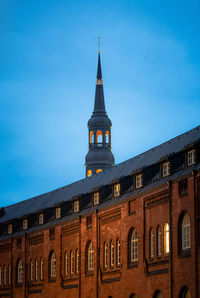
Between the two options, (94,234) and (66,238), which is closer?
(94,234)

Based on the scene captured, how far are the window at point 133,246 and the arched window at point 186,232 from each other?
732 centimetres

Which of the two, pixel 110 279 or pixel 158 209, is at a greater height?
pixel 158 209

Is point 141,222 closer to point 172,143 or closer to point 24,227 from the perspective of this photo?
point 172,143

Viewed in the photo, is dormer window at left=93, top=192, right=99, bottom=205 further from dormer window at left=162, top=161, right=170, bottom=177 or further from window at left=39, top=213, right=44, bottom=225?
dormer window at left=162, top=161, right=170, bottom=177

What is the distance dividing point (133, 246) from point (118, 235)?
2.50m

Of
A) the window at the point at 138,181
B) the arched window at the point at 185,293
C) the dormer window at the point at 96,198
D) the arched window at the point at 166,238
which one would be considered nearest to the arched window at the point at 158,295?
the arched window at the point at 166,238

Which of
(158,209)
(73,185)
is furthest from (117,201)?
(73,185)

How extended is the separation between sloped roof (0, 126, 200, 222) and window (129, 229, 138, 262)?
4641mm

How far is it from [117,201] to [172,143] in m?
5.96

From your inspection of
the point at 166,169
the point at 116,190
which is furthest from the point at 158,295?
the point at 116,190

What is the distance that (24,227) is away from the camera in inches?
2933

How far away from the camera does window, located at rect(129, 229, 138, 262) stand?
5272 centimetres

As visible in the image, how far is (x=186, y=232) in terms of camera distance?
45.6 m

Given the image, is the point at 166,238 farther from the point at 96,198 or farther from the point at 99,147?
the point at 99,147
